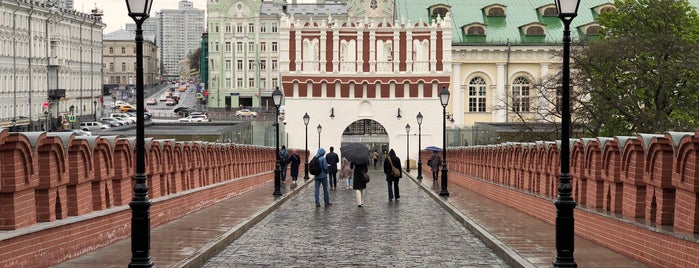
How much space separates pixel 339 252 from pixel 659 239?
18.4ft

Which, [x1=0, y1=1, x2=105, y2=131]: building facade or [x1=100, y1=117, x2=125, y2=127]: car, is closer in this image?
[x1=0, y1=1, x2=105, y2=131]: building facade

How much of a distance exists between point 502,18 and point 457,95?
33.1 ft

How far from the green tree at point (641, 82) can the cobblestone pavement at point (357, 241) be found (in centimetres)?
2354

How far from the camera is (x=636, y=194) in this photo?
1552cm

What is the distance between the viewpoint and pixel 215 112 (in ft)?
408

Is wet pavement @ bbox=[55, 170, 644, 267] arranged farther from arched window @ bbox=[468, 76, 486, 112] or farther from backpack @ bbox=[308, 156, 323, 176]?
arched window @ bbox=[468, 76, 486, 112]

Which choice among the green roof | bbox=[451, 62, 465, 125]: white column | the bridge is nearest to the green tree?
the bridge

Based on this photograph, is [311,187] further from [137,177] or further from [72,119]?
[72,119]

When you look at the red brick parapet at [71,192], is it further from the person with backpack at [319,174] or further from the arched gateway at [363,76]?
the arched gateway at [363,76]

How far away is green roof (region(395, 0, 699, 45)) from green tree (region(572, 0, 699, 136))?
39618 mm

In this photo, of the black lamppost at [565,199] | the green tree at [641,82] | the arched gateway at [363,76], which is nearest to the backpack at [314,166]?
the black lamppost at [565,199]

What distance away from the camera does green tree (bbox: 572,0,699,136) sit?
48.8 m

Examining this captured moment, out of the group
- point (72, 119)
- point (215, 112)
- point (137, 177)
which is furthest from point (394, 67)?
point (137, 177)

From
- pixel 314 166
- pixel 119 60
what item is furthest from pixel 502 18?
pixel 119 60
